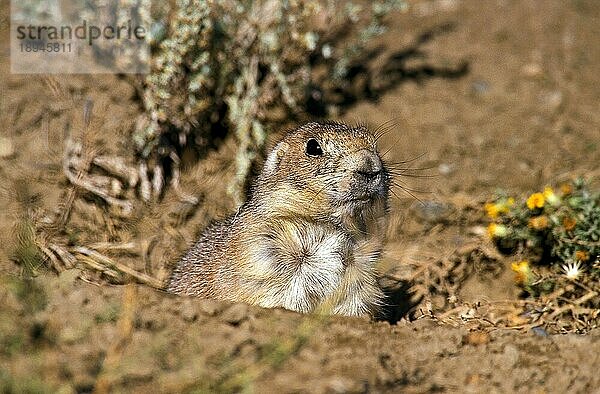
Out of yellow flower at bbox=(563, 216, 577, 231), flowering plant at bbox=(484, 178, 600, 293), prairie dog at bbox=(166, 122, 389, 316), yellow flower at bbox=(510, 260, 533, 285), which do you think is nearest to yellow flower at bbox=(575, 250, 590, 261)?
flowering plant at bbox=(484, 178, 600, 293)

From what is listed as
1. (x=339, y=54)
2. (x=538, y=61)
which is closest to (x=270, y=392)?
(x=339, y=54)

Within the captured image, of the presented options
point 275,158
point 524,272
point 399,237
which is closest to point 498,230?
point 524,272

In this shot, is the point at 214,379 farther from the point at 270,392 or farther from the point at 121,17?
the point at 121,17

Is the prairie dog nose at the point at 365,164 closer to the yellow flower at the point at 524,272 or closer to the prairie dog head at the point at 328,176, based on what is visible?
the prairie dog head at the point at 328,176

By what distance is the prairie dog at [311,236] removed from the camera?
15.3ft

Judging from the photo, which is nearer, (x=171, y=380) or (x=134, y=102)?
(x=171, y=380)

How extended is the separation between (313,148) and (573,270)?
1.93 meters

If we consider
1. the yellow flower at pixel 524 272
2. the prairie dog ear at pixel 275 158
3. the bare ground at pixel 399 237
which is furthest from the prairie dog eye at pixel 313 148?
the yellow flower at pixel 524 272

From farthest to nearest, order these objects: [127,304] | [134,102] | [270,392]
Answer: [134,102], [127,304], [270,392]

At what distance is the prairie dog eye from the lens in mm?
4906

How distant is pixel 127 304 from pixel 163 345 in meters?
0.43

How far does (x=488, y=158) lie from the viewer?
25.8 feet

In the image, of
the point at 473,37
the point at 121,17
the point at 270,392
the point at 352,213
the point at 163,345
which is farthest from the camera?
the point at 473,37

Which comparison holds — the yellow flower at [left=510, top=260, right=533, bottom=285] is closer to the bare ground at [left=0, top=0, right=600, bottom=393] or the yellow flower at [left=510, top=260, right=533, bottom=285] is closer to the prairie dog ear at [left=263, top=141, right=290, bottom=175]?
the bare ground at [left=0, top=0, right=600, bottom=393]
